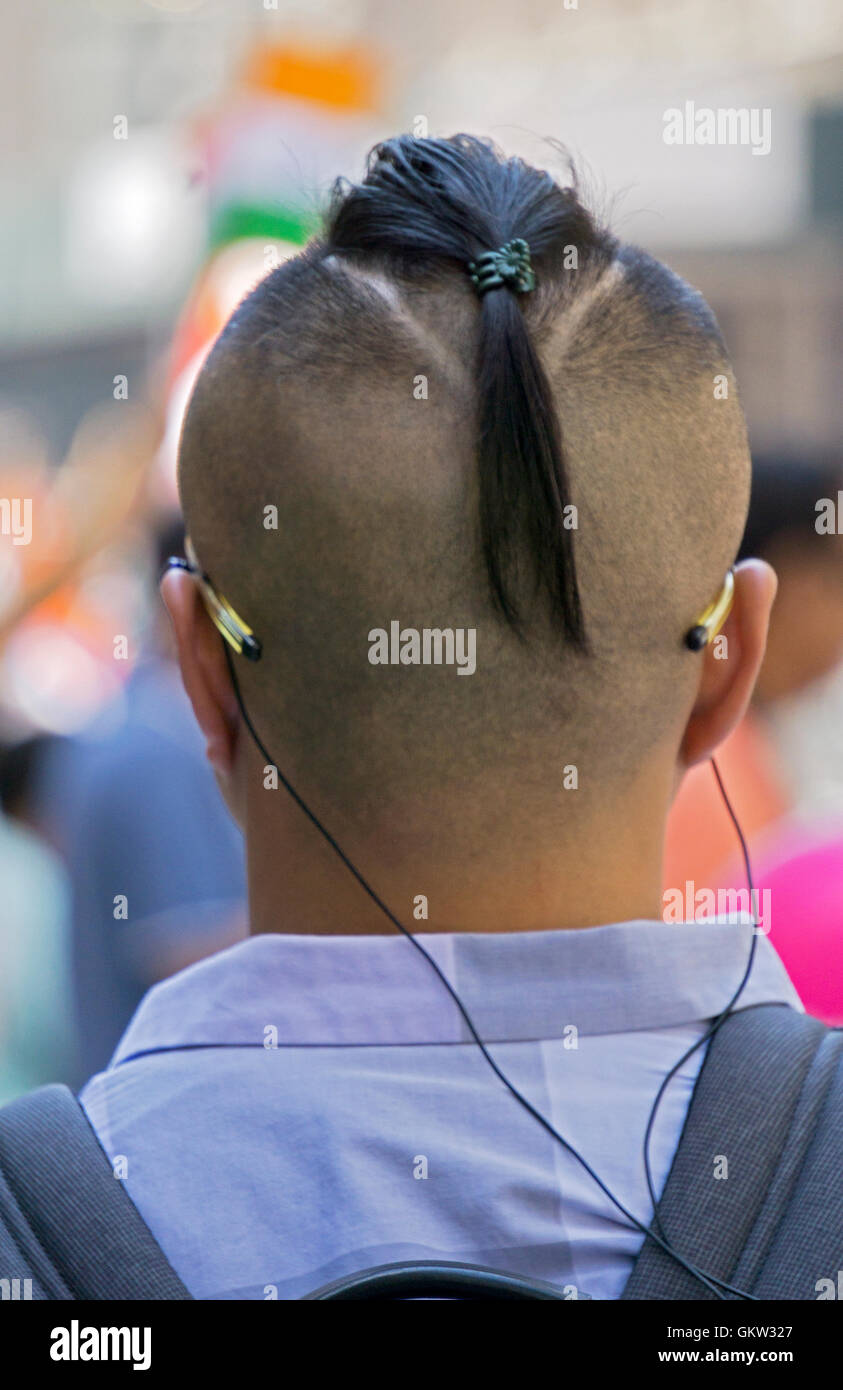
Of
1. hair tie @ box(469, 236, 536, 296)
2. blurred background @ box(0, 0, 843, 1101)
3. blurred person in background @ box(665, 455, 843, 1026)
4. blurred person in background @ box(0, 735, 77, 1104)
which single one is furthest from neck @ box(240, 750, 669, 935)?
blurred person in background @ box(0, 735, 77, 1104)

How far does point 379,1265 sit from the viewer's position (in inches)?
33.3

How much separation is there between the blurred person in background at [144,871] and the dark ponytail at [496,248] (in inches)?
55.3

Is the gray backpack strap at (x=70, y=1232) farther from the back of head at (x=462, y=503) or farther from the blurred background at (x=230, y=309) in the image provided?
the blurred background at (x=230, y=309)

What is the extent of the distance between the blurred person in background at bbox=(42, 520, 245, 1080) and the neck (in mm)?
1281

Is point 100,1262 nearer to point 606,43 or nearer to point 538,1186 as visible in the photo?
point 538,1186

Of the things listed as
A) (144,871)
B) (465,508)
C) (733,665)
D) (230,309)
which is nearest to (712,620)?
(733,665)

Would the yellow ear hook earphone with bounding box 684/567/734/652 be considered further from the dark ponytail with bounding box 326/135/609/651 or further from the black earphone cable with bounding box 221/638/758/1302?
the black earphone cable with bounding box 221/638/758/1302

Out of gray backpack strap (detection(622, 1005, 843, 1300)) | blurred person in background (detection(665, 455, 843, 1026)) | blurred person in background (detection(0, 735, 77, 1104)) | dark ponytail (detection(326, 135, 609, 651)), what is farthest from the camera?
blurred person in background (detection(0, 735, 77, 1104))

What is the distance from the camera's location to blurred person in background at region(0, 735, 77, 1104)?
259cm

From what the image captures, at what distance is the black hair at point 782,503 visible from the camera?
262 centimetres

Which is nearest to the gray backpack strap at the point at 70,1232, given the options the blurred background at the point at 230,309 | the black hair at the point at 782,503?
the blurred background at the point at 230,309
